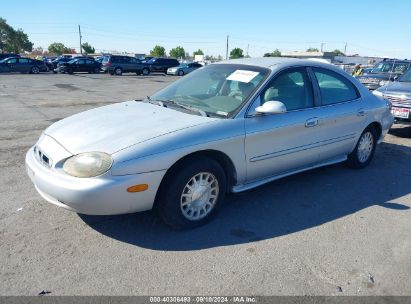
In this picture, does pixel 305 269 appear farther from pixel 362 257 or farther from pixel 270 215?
pixel 270 215

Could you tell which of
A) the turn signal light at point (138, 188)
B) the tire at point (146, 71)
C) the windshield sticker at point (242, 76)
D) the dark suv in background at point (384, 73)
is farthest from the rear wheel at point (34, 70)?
the turn signal light at point (138, 188)

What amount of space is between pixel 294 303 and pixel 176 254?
3.46 ft

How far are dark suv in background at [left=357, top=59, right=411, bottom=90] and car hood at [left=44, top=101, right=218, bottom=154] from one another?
34.0 ft

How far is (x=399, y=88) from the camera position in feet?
27.2

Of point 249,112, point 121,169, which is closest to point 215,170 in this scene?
point 249,112

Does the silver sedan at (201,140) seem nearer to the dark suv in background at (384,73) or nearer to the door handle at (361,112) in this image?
the door handle at (361,112)

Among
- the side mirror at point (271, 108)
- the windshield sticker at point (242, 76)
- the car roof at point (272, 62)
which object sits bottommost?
the side mirror at point (271, 108)

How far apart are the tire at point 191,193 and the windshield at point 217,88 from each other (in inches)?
24.4

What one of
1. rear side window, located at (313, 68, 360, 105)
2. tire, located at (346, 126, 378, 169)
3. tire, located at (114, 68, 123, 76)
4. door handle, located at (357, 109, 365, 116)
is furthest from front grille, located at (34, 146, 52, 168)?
tire, located at (114, 68, 123, 76)

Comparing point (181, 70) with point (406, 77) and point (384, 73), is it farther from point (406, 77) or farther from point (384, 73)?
point (406, 77)

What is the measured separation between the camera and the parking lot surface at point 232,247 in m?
2.83

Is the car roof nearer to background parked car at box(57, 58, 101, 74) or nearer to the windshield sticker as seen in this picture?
the windshield sticker

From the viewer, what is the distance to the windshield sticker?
4132mm

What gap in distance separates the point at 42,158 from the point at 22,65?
3193 cm
